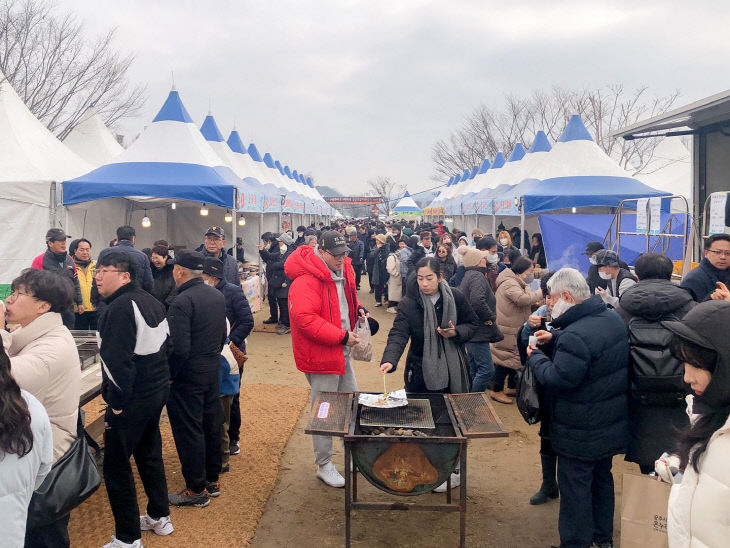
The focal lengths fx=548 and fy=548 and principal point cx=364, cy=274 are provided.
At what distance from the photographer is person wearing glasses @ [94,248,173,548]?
3.21 meters

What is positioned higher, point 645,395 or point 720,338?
point 720,338

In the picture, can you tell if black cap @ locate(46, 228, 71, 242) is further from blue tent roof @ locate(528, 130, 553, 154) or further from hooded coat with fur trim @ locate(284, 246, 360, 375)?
blue tent roof @ locate(528, 130, 553, 154)

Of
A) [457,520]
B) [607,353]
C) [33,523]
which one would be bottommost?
[457,520]

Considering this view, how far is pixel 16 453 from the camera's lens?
1816 mm

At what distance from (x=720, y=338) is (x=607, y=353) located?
142 cm

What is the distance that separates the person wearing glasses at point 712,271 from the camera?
4.71 m

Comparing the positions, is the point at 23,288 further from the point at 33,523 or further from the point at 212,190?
the point at 212,190

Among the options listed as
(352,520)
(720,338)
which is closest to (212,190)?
(352,520)

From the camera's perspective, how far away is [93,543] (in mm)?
3537

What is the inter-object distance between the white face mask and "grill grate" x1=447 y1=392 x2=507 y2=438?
74 cm

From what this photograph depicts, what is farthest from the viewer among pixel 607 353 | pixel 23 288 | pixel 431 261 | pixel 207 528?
pixel 431 261

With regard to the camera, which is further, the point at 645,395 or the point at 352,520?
the point at 352,520

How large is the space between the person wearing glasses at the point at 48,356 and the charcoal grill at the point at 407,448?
1.28 meters

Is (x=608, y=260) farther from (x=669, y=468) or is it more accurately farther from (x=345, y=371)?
(x=669, y=468)
